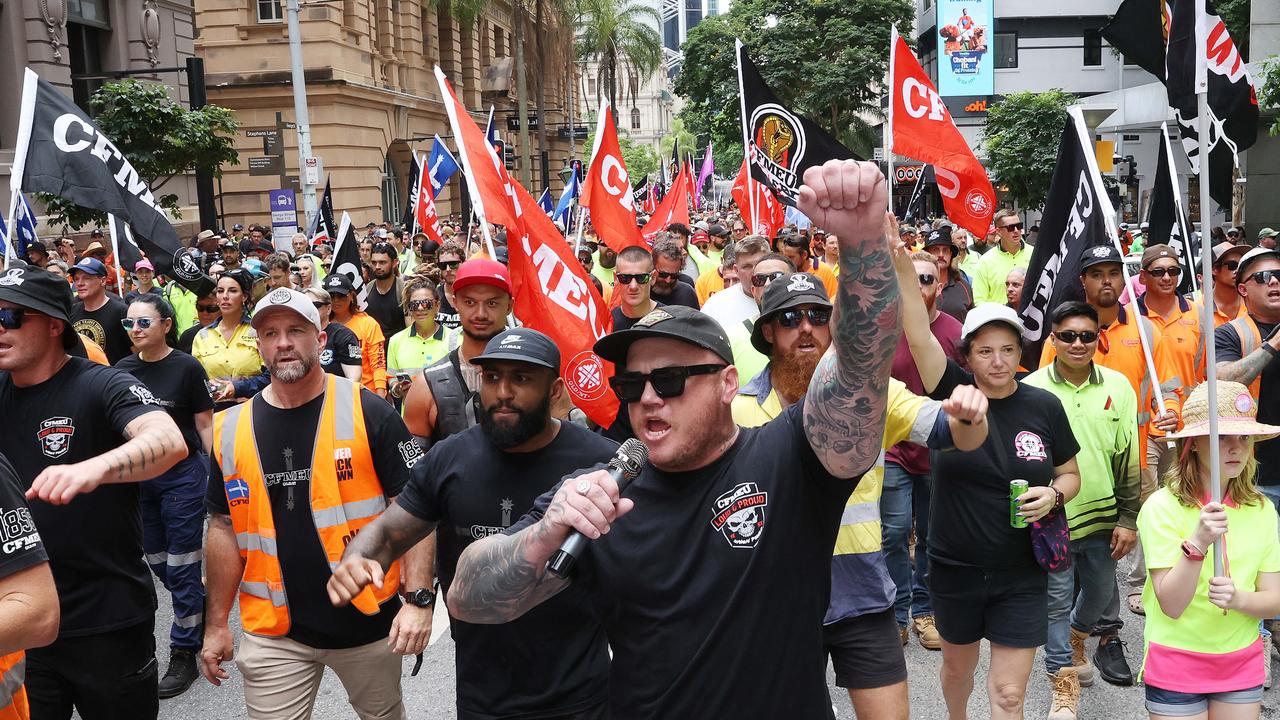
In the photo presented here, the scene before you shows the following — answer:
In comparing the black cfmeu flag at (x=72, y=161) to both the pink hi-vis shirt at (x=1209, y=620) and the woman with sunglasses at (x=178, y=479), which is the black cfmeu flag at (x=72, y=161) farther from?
the pink hi-vis shirt at (x=1209, y=620)

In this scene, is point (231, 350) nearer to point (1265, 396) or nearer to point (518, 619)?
point (518, 619)

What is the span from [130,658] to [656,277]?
5199mm

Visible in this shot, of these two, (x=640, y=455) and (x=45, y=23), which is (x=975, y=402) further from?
(x=45, y=23)

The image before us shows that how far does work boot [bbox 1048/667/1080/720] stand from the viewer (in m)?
5.29

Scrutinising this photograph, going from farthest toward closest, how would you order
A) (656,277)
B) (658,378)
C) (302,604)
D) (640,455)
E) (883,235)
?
(656,277) < (302,604) < (658,378) < (640,455) < (883,235)

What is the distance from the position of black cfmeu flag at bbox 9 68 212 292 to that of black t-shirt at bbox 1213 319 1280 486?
712cm

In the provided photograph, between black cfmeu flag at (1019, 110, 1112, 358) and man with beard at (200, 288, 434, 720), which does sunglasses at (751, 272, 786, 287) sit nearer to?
black cfmeu flag at (1019, 110, 1112, 358)

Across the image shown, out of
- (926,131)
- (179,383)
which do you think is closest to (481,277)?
(179,383)

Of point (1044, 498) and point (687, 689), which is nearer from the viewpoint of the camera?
point (687, 689)

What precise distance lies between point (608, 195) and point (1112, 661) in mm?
5231

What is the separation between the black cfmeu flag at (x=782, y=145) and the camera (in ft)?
31.8

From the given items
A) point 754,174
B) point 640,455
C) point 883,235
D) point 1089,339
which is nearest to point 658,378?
point 640,455

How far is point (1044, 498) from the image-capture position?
459cm

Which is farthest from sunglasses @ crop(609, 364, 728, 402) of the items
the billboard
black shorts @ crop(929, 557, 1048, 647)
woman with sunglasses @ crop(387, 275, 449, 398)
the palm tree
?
the palm tree
